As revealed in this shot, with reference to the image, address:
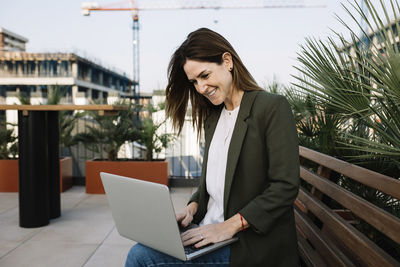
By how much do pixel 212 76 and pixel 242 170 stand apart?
364mm

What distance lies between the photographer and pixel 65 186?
4.65m

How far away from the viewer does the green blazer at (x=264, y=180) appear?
111cm

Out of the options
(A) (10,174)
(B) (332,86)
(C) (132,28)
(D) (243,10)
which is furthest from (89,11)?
(B) (332,86)

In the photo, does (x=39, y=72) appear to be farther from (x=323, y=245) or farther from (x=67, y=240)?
(x=323, y=245)

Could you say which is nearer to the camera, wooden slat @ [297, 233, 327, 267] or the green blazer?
the green blazer

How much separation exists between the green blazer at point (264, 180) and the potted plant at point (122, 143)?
11.0ft

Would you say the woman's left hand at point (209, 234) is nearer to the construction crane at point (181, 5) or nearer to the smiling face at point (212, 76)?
the smiling face at point (212, 76)

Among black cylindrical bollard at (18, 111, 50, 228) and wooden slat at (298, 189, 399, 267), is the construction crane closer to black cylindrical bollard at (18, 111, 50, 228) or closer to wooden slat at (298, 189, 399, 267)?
black cylindrical bollard at (18, 111, 50, 228)

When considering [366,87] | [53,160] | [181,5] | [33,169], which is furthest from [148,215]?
[181,5]

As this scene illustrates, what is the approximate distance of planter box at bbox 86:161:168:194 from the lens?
4.45m

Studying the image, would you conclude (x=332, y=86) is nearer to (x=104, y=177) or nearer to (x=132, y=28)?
(x=104, y=177)

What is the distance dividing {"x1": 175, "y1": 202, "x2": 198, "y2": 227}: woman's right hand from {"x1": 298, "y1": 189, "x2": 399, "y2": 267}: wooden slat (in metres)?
0.57

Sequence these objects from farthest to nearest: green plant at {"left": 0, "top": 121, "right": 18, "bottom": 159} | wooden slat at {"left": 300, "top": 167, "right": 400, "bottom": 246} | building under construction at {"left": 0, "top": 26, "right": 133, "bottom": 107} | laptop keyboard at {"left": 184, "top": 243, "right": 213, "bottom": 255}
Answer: building under construction at {"left": 0, "top": 26, "right": 133, "bottom": 107} → green plant at {"left": 0, "top": 121, "right": 18, "bottom": 159} → laptop keyboard at {"left": 184, "top": 243, "right": 213, "bottom": 255} → wooden slat at {"left": 300, "top": 167, "right": 400, "bottom": 246}

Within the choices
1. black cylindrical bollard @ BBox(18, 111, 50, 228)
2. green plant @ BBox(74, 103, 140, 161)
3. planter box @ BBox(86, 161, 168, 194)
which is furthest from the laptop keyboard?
green plant @ BBox(74, 103, 140, 161)
